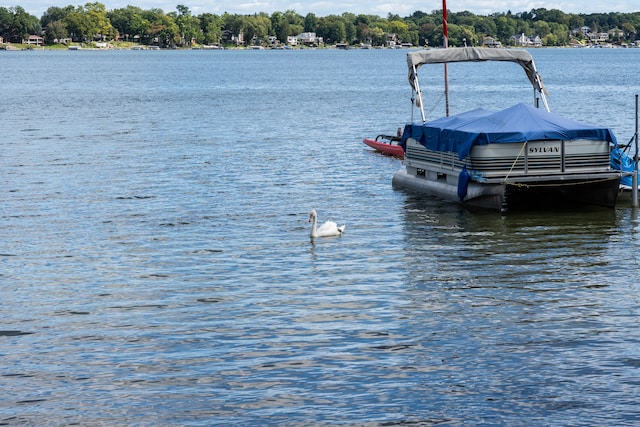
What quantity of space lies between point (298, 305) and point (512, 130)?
42.4ft

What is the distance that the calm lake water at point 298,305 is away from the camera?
51.2ft

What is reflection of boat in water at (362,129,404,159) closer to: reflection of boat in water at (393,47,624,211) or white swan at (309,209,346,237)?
reflection of boat in water at (393,47,624,211)

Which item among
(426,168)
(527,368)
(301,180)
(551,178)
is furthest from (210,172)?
(527,368)

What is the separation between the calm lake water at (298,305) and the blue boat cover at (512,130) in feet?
7.62

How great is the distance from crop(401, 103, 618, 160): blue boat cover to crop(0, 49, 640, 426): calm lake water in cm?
232

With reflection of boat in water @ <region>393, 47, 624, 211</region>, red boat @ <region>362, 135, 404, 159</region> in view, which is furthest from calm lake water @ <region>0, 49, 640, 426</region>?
red boat @ <region>362, 135, 404, 159</region>

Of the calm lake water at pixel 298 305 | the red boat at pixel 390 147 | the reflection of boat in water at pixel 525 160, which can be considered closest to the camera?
the calm lake water at pixel 298 305

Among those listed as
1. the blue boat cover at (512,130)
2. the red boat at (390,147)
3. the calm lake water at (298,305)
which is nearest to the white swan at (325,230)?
the calm lake water at (298,305)

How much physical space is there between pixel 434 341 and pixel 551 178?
47.4 feet

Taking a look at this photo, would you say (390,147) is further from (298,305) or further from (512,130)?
(298,305)

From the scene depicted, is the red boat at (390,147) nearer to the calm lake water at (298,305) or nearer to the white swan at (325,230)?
the calm lake water at (298,305)

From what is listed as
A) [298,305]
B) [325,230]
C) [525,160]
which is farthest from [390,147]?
[298,305]

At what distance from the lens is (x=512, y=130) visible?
31703mm

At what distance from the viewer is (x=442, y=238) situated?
29.2 m
